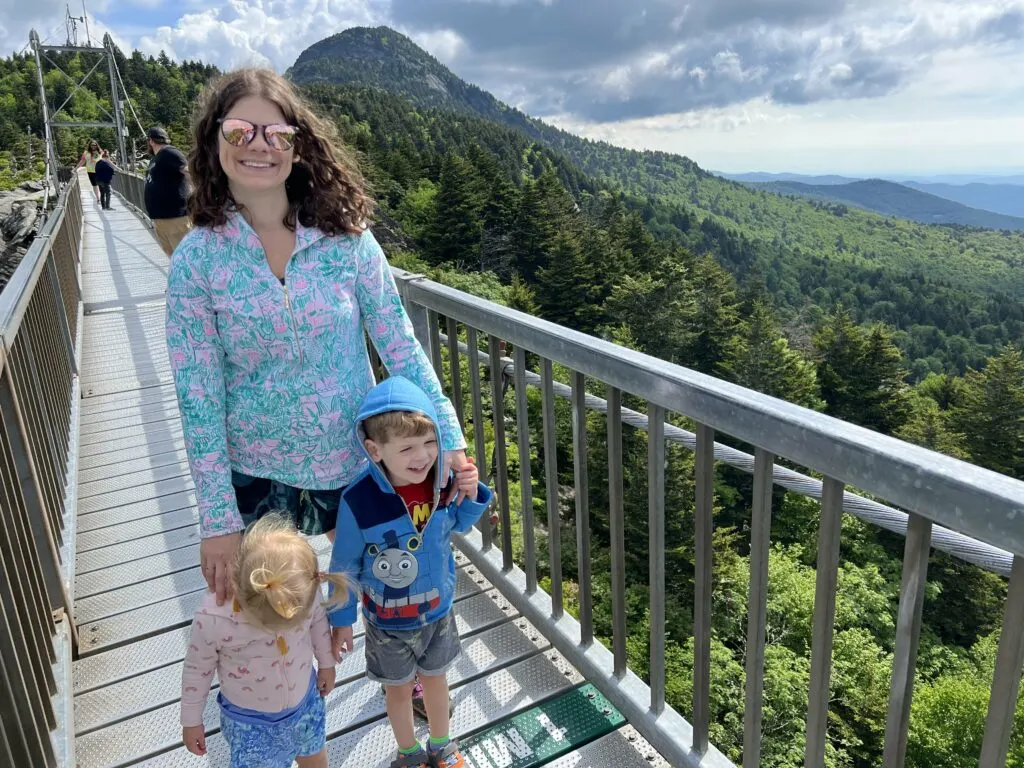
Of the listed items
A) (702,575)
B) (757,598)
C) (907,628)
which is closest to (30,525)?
(702,575)

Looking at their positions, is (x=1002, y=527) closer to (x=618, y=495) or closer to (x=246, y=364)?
(x=618, y=495)

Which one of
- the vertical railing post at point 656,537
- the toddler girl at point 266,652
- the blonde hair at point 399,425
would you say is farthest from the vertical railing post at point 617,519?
the toddler girl at point 266,652

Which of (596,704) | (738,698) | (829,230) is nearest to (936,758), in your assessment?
(738,698)

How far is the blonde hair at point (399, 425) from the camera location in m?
1.68

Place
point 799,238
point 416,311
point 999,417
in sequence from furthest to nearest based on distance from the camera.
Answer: point 799,238 < point 999,417 < point 416,311

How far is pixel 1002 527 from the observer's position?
964mm

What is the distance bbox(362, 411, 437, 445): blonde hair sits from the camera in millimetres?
1678

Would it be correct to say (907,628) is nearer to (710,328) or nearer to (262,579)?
(262,579)

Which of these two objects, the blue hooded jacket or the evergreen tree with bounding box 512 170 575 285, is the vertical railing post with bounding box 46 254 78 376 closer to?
the blue hooded jacket

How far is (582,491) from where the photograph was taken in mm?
2146

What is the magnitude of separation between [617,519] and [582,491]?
14 cm

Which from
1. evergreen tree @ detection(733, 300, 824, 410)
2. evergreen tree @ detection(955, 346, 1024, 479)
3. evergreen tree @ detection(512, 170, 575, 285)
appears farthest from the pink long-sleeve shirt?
evergreen tree @ detection(512, 170, 575, 285)

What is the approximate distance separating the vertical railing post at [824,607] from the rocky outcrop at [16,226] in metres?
19.1

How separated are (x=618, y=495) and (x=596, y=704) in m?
0.72
